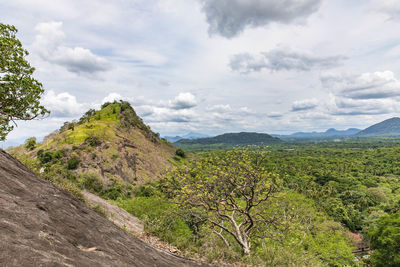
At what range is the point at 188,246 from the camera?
12234mm

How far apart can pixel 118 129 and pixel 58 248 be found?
102281 mm

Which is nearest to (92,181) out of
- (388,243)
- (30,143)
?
(30,143)

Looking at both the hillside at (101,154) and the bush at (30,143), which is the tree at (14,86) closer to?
the hillside at (101,154)

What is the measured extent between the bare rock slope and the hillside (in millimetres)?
50054

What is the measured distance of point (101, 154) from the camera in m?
75.8

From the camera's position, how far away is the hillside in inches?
2538

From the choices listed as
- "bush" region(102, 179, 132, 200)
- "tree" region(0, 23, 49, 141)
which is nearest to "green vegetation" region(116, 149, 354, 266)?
"tree" region(0, 23, 49, 141)

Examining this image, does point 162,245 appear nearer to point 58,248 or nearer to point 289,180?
point 58,248

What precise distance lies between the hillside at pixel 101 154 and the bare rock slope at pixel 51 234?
50054 mm

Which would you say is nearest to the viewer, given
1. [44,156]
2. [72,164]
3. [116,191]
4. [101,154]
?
[116,191]

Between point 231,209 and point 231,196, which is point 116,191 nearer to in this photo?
point 231,209

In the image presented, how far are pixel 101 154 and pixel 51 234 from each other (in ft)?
253

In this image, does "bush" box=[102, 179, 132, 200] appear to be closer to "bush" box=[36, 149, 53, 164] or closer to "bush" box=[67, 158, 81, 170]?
"bush" box=[67, 158, 81, 170]

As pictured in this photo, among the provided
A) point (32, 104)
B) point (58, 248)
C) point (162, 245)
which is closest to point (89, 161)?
point (32, 104)
